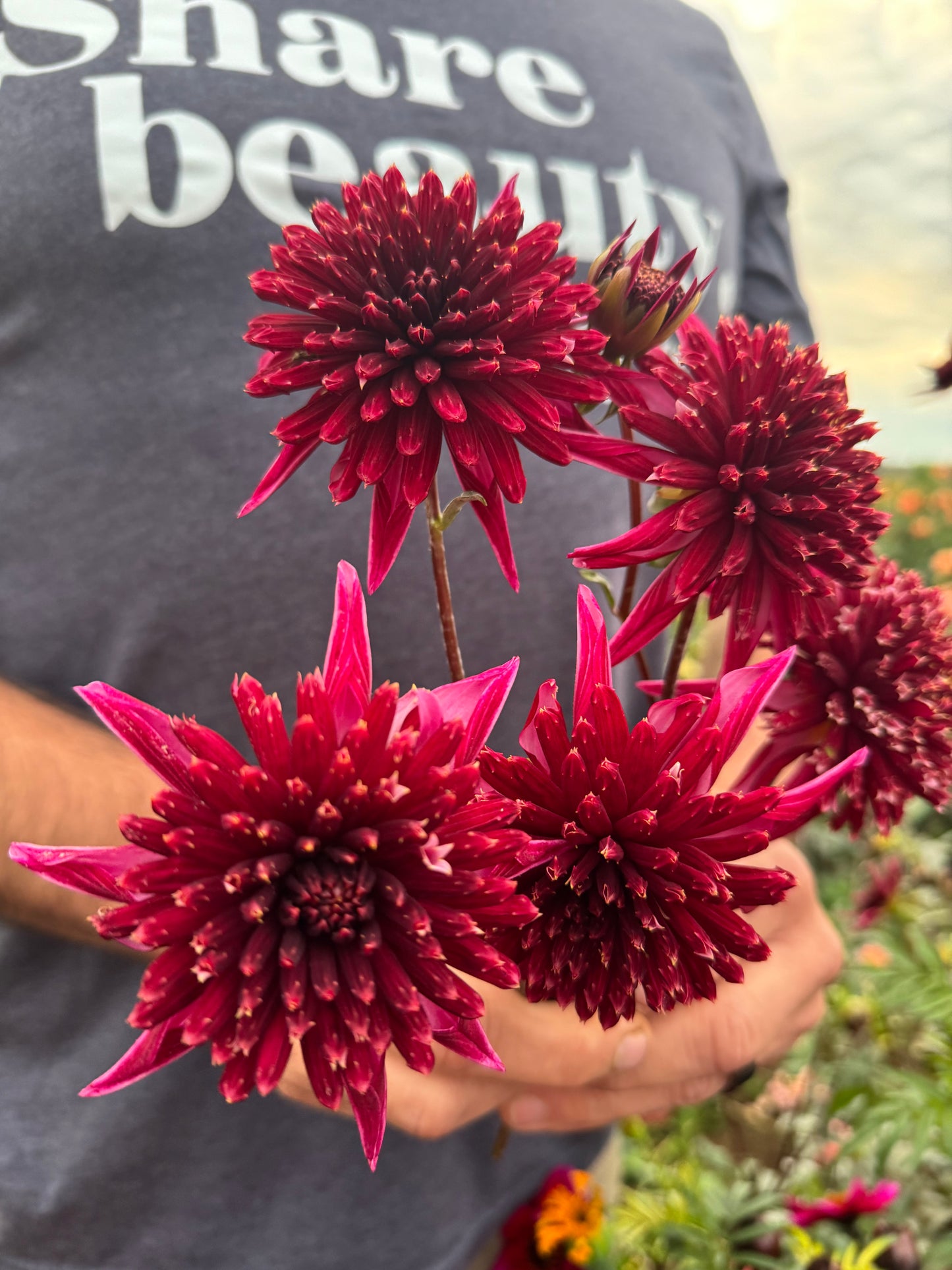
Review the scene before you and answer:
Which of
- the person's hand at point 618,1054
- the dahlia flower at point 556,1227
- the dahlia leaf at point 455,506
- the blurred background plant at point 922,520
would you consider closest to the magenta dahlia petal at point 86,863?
the dahlia leaf at point 455,506

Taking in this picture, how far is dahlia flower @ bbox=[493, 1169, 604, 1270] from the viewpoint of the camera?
0.71 m

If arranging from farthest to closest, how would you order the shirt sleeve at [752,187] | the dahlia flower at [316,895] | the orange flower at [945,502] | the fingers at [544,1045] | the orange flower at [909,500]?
the orange flower at [945,502] → the orange flower at [909,500] → the shirt sleeve at [752,187] → the fingers at [544,1045] → the dahlia flower at [316,895]

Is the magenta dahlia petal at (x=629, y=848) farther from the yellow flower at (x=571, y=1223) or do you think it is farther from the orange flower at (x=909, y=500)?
the orange flower at (x=909, y=500)

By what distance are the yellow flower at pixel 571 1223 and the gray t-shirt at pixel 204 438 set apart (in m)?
0.13

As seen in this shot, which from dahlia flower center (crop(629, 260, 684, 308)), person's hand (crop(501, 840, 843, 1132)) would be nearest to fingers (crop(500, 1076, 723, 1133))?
person's hand (crop(501, 840, 843, 1132))

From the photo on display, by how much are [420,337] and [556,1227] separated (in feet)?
2.60

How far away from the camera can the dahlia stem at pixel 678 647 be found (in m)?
0.24

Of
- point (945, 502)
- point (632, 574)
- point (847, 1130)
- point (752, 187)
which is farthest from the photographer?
point (945, 502)

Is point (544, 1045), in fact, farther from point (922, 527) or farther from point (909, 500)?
point (922, 527)

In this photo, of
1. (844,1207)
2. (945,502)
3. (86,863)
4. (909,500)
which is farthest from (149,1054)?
(945,502)

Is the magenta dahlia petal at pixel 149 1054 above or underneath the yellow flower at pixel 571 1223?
above

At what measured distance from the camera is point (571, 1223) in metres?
0.72

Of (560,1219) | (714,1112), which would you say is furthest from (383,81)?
(714,1112)

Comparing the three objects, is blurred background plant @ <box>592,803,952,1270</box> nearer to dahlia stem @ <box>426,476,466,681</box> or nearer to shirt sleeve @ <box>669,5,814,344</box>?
dahlia stem @ <box>426,476,466,681</box>
